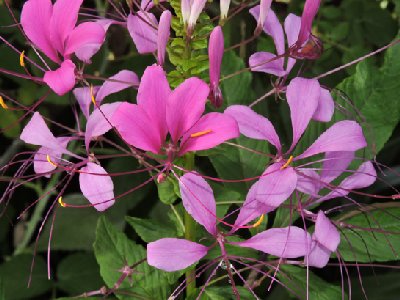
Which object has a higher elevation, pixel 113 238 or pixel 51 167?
pixel 51 167

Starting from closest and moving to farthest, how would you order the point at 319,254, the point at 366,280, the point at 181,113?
the point at 181,113, the point at 319,254, the point at 366,280

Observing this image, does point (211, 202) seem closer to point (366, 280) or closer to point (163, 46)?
point (163, 46)

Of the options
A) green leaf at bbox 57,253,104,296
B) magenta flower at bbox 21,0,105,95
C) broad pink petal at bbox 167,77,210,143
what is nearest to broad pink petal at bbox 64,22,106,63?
magenta flower at bbox 21,0,105,95

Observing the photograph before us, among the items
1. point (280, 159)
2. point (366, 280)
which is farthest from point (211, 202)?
point (366, 280)

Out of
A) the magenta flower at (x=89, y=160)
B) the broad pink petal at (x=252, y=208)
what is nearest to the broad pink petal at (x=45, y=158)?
the magenta flower at (x=89, y=160)

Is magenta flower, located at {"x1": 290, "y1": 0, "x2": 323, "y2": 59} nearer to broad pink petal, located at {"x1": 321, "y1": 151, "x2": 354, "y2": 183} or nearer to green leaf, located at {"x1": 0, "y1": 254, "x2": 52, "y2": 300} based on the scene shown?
broad pink petal, located at {"x1": 321, "y1": 151, "x2": 354, "y2": 183}

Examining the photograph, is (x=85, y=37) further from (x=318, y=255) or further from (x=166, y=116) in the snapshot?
(x=318, y=255)

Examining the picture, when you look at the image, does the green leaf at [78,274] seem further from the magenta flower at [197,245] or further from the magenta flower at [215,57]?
the magenta flower at [215,57]
